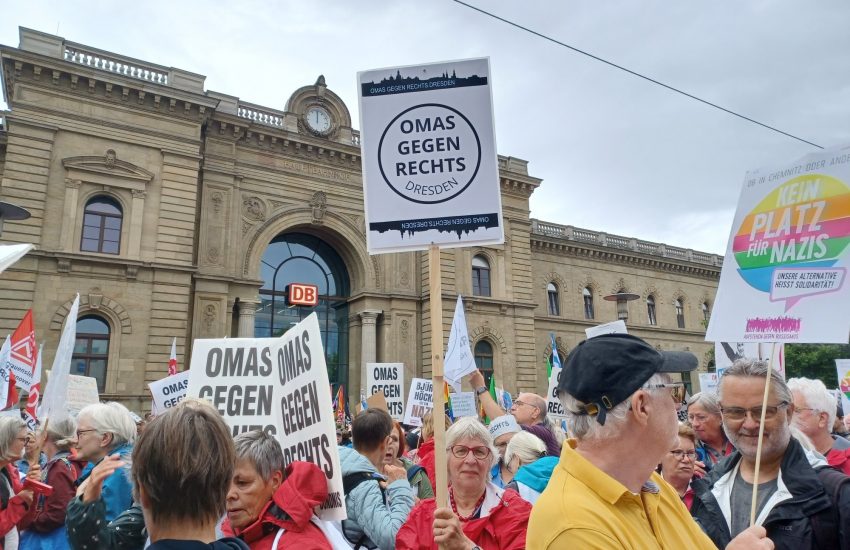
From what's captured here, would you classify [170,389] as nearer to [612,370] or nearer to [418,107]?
[418,107]

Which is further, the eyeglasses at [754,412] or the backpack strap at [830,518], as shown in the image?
the eyeglasses at [754,412]

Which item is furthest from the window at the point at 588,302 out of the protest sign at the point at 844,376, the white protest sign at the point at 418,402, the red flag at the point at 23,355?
the red flag at the point at 23,355

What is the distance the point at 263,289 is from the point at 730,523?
75.5 ft

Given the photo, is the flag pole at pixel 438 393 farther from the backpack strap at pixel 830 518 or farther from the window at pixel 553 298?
the window at pixel 553 298

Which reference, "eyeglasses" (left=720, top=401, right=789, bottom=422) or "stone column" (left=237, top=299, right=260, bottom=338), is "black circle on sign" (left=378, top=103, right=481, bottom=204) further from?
"stone column" (left=237, top=299, right=260, bottom=338)

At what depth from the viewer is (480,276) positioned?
29.2m

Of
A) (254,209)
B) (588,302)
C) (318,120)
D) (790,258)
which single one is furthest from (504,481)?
(588,302)

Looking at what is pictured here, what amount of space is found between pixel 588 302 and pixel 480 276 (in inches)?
448

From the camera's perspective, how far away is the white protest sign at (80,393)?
9586 millimetres

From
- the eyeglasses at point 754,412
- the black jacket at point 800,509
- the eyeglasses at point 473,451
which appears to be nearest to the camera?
the black jacket at point 800,509

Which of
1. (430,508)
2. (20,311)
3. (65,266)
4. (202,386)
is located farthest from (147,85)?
(430,508)

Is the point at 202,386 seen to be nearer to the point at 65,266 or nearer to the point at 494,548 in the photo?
the point at 494,548

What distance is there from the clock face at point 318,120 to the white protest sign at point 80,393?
17.5 meters

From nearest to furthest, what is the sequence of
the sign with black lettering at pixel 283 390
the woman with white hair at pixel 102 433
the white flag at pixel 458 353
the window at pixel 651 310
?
the sign with black lettering at pixel 283 390 < the woman with white hair at pixel 102 433 < the white flag at pixel 458 353 < the window at pixel 651 310
